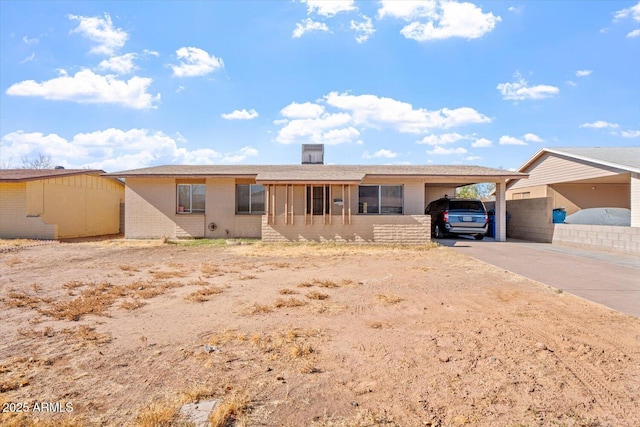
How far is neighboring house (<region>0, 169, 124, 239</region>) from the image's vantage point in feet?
55.0

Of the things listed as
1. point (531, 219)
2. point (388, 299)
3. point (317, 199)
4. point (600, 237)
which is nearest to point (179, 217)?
point (317, 199)

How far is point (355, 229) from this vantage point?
583 inches

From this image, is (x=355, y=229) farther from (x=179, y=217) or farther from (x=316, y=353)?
(x=316, y=353)

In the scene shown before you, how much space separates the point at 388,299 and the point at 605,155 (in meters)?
17.8

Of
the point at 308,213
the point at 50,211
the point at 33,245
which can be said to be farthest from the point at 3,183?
the point at 308,213

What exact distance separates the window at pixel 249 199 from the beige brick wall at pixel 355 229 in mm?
1798

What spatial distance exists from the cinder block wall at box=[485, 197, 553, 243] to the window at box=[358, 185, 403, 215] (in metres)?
6.11

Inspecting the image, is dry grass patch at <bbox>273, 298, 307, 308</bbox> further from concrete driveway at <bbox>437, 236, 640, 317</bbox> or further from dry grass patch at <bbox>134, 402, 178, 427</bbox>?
concrete driveway at <bbox>437, 236, 640, 317</bbox>

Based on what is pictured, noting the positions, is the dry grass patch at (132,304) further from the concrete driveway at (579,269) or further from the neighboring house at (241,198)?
the neighboring house at (241,198)

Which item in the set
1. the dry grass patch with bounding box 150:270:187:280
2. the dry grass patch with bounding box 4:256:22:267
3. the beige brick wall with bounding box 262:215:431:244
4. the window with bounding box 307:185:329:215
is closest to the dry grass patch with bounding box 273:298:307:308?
→ the dry grass patch with bounding box 150:270:187:280

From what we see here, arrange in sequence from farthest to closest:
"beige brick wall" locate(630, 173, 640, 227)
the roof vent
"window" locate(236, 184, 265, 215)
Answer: the roof vent → "window" locate(236, 184, 265, 215) → "beige brick wall" locate(630, 173, 640, 227)

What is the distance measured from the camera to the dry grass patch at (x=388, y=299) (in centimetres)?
579

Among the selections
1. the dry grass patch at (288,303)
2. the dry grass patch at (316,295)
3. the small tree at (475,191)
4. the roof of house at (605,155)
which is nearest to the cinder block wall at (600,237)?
the roof of house at (605,155)

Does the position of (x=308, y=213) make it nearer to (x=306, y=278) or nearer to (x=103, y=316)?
(x=306, y=278)
